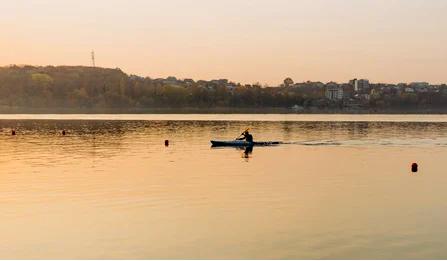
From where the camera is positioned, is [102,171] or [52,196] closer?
[52,196]

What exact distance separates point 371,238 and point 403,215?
222 inches

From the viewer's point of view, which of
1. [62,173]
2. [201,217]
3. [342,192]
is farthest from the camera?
[62,173]

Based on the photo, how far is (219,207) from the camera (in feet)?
96.9

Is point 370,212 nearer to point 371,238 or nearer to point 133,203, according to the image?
point 371,238

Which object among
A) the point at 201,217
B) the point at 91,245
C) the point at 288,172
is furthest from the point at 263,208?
the point at 288,172

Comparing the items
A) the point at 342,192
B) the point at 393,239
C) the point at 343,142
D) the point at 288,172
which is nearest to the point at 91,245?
the point at 393,239

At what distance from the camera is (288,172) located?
45.0m

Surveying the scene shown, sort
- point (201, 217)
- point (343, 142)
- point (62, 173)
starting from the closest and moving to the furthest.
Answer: point (201, 217)
point (62, 173)
point (343, 142)

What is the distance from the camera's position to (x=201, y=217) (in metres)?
27.1

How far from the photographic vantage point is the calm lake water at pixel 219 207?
21.8 metres

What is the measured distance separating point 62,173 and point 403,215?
23.3m

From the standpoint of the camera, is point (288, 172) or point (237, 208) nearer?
point (237, 208)

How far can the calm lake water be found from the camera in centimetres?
2181

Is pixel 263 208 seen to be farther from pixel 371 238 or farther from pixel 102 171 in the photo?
pixel 102 171
